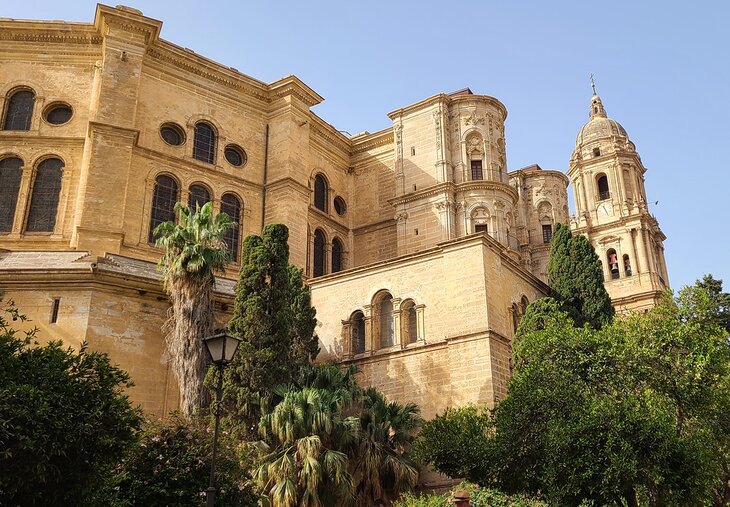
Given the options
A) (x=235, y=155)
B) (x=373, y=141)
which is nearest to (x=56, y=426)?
(x=235, y=155)

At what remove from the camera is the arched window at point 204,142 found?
2898 centimetres

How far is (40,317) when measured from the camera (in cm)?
1966

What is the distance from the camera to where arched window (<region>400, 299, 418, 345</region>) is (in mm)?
21969

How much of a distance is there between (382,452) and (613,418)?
5.32m

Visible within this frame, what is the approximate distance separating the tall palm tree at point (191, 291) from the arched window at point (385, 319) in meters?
5.93

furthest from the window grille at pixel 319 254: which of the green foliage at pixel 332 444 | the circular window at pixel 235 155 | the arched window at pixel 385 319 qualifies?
the green foliage at pixel 332 444

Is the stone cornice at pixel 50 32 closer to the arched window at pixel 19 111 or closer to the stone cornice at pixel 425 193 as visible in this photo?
the arched window at pixel 19 111

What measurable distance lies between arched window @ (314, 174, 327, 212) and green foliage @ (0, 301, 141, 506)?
2164 centimetres

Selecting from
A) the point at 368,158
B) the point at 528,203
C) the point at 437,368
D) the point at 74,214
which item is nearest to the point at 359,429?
the point at 437,368

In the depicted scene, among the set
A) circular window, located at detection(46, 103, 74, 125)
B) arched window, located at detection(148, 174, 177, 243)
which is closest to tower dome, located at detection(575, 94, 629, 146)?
arched window, located at detection(148, 174, 177, 243)

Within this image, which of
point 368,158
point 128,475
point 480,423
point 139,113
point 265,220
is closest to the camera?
point 128,475

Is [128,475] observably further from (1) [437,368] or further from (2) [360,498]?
(1) [437,368]

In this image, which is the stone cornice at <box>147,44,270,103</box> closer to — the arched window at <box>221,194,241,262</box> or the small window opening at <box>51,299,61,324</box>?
the arched window at <box>221,194,241,262</box>

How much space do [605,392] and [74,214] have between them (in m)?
18.3
